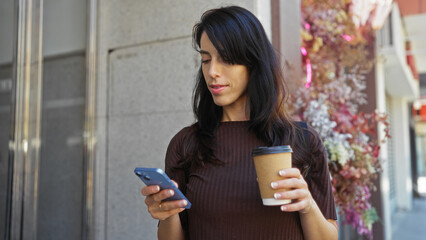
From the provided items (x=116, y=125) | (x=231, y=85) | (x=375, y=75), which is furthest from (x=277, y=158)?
(x=375, y=75)

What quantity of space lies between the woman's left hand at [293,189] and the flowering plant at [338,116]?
1.82 meters

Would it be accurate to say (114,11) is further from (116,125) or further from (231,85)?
(231,85)

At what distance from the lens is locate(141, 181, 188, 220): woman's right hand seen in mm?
1183

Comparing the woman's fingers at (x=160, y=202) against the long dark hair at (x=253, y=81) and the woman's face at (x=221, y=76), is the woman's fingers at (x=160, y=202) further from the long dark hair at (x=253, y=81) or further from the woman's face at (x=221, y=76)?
the woman's face at (x=221, y=76)

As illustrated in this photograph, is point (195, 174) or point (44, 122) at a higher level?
point (44, 122)

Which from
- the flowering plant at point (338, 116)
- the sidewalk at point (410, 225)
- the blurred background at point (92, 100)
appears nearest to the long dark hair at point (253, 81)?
the blurred background at point (92, 100)

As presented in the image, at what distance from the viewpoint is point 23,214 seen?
3.00m

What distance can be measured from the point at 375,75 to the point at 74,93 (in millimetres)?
5802

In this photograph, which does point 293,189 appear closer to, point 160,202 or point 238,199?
point 238,199

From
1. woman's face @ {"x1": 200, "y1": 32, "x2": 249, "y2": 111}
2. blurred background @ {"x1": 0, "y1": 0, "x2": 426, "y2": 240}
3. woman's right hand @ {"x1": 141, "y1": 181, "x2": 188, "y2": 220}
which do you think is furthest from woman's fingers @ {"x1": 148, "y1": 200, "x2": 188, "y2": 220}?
blurred background @ {"x1": 0, "y1": 0, "x2": 426, "y2": 240}

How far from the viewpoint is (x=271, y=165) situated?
1126mm

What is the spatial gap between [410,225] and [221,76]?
10.1 m

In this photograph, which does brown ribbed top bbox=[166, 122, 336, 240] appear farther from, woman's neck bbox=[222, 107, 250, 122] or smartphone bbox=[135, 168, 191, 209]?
smartphone bbox=[135, 168, 191, 209]

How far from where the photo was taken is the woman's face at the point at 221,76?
1488 millimetres
